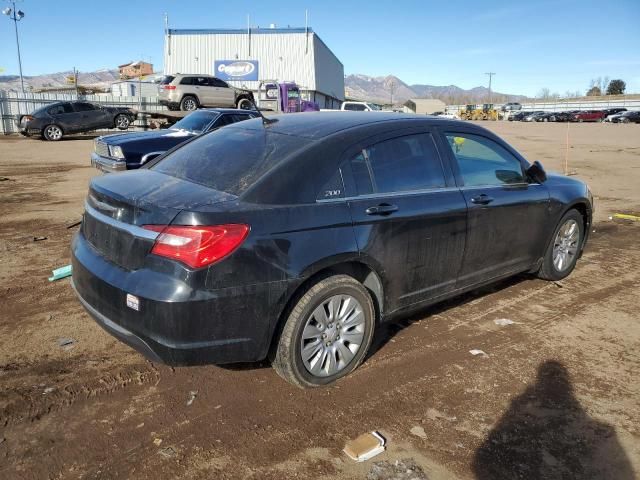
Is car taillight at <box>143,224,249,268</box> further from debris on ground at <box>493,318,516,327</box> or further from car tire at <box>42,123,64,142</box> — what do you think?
car tire at <box>42,123,64,142</box>

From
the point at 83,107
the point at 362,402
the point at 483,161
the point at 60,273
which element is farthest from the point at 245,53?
the point at 362,402

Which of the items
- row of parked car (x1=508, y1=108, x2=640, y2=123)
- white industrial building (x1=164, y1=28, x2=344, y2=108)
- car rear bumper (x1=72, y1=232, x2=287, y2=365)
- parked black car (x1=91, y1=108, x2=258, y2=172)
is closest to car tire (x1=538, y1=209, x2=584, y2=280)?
car rear bumper (x1=72, y1=232, x2=287, y2=365)

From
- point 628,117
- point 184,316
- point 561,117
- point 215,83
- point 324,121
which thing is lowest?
point 184,316

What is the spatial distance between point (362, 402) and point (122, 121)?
78.7 ft

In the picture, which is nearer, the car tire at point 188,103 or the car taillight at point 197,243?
the car taillight at point 197,243

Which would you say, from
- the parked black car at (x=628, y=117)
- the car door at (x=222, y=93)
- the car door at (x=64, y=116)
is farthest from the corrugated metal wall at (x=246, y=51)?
the parked black car at (x=628, y=117)

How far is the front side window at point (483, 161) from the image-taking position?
160 inches

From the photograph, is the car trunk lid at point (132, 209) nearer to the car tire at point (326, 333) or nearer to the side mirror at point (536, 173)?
the car tire at point (326, 333)

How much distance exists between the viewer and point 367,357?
3693 millimetres

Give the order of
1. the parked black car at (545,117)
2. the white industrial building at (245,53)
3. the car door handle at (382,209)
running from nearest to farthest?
the car door handle at (382,209) → the white industrial building at (245,53) → the parked black car at (545,117)

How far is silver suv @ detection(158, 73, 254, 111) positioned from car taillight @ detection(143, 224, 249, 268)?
22.7 meters

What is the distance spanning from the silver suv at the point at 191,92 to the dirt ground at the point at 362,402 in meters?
21.3

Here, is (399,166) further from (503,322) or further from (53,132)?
(53,132)

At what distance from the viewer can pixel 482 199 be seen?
4051mm
